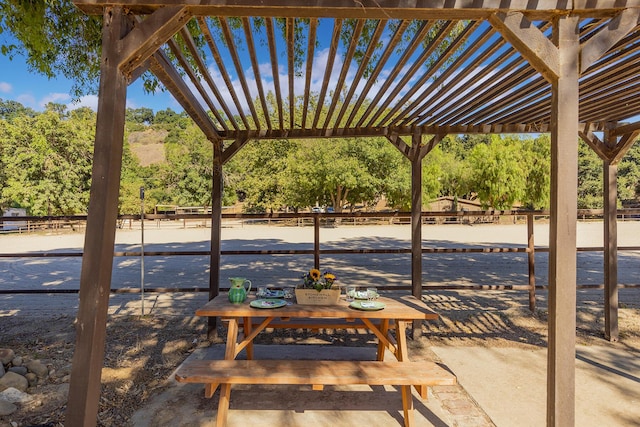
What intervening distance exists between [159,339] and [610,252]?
5.00 meters

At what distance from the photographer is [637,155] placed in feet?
120

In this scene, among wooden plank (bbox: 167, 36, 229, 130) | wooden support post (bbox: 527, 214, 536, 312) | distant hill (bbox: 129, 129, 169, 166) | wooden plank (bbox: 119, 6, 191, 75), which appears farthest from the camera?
distant hill (bbox: 129, 129, 169, 166)

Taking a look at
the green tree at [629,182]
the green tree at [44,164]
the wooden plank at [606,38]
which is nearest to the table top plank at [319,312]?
the wooden plank at [606,38]

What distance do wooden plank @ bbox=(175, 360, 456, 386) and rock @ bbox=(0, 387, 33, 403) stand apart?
1333 millimetres

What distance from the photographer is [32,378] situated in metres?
2.90

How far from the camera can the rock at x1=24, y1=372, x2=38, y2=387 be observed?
2859mm

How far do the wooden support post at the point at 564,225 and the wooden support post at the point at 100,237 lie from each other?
2.13m

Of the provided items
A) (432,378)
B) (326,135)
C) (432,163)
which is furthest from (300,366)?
(432,163)

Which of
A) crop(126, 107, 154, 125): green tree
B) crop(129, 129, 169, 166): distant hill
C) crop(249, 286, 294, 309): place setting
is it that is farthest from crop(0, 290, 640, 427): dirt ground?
crop(126, 107, 154, 125): green tree

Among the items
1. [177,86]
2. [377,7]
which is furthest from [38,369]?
[377,7]

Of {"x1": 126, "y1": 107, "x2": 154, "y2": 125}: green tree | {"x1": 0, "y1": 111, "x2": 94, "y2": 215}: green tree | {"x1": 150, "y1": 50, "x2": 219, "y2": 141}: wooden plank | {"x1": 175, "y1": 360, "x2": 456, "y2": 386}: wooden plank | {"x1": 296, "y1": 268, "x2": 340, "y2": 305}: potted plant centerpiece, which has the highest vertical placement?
{"x1": 126, "y1": 107, "x2": 154, "y2": 125}: green tree

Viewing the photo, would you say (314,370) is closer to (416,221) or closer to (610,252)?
(416,221)

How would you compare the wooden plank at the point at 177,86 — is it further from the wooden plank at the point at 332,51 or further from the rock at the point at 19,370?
the rock at the point at 19,370

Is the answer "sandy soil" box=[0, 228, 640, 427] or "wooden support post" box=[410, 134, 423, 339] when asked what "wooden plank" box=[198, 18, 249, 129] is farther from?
"sandy soil" box=[0, 228, 640, 427]
